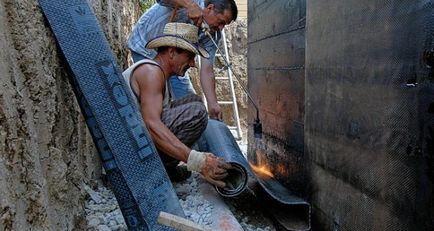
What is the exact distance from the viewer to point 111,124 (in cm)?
196

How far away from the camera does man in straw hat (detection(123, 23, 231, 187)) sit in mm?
2252

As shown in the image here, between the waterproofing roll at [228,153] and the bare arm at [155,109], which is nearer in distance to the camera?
the bare arm at [155,109]

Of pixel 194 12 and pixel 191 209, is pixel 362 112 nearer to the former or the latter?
pixel 191 209

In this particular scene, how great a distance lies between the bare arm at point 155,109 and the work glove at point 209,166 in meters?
0.05

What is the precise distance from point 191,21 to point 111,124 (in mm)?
1406

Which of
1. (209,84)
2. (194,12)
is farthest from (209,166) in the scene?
(209,84)

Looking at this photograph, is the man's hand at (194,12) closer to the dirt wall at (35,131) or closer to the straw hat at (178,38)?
the straw hat at (178,38)

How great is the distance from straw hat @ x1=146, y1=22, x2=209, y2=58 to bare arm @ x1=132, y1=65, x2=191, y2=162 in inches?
8.6

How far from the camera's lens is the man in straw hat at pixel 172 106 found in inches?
88.7

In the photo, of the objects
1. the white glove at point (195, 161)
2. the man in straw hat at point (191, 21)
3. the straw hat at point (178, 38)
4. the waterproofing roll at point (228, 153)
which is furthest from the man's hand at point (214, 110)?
the white glove at point (195, 161)

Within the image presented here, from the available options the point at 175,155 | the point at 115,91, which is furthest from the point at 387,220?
the point at 115,91


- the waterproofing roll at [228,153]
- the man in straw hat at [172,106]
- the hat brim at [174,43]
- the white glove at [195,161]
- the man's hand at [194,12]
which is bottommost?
the waterproofing roll at [228,153]

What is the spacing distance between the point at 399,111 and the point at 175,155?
1.10m

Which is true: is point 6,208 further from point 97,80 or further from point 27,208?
point 97,80
